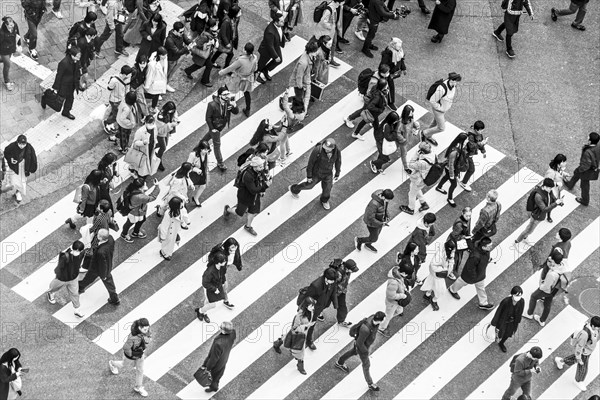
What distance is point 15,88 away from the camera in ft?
101

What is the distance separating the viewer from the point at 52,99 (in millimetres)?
29938

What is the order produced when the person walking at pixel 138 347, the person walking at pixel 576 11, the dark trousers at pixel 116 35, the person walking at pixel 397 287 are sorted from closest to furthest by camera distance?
the person walking at pixel 138 347 → the person walking at pixel 397 287 → the dark trousers at pixel 116 35 → the person walking at pixel 576 11

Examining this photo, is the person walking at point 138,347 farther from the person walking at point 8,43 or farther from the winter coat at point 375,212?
the person walking at point 8,43

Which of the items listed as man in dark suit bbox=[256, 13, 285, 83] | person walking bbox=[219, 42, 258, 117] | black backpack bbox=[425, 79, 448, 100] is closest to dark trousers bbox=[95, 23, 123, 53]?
person walking bbox=[219, 42, 258, 117]

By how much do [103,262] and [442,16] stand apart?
10.3 meters

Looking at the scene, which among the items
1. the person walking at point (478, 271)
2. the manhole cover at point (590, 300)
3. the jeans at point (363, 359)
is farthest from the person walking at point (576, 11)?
the jeans at point (363, 359)

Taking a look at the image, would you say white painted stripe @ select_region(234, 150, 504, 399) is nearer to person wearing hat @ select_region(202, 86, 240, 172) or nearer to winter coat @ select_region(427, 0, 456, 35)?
person wearing hat @ select_region(202, 86, 240, 172)

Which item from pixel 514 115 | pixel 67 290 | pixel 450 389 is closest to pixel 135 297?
pixel 67 290

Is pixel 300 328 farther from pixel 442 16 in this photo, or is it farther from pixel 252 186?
pixel 442 16

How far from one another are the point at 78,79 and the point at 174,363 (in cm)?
663

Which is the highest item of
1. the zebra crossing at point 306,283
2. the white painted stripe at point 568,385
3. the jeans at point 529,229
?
the jeans at point 529,229

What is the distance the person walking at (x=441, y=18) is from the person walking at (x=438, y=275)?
6714 mm

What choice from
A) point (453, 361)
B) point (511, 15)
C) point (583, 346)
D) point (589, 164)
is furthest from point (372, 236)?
point (511, 15)

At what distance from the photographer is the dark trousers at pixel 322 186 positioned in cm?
2850
